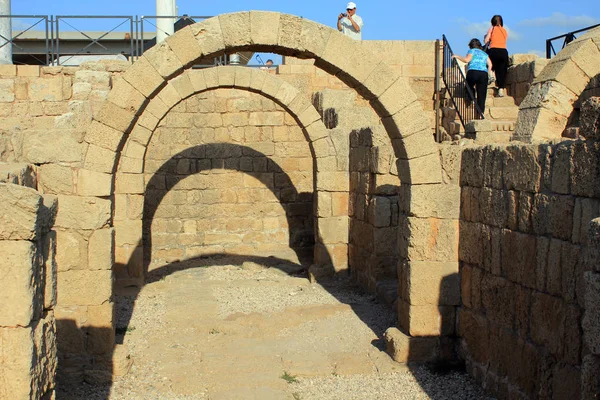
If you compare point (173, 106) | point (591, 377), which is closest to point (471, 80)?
point (173, 106)

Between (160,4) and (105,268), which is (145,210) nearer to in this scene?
(160,4)

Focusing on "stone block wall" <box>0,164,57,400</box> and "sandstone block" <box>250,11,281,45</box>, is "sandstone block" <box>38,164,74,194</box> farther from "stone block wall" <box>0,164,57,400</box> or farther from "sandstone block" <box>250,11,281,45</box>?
"stone block wall" <box>0,164,57,400</box>

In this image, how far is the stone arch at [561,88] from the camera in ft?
27.6

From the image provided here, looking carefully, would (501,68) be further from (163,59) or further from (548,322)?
(548,322)

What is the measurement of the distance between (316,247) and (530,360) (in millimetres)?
6498

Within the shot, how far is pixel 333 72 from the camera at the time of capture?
7.13 meters

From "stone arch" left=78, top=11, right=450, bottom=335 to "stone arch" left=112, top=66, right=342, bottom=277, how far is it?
3.87 m

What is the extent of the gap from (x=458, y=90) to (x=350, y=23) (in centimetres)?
309

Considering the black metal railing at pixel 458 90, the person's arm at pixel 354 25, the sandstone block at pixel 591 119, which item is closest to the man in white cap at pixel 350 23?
the person's arm at pixel 354 25

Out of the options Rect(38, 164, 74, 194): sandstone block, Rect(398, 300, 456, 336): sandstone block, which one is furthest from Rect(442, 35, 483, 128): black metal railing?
Rect(38, 164, 74, 194): sandstone block

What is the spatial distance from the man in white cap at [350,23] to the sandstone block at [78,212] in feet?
32.1

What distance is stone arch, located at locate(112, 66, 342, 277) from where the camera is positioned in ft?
35.9

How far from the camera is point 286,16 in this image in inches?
270

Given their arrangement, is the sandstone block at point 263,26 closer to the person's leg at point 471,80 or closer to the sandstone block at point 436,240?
the sandstone block at point 436,240
